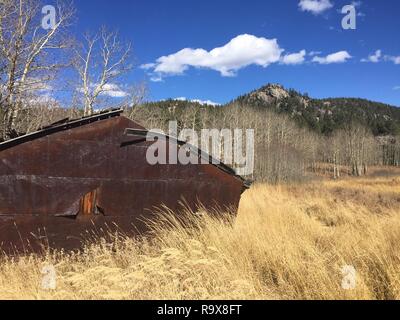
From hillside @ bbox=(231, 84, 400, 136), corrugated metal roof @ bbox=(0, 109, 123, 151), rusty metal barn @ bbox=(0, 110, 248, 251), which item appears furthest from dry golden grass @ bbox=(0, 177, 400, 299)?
hillside @ bbox=(231, 84, 400, 136)

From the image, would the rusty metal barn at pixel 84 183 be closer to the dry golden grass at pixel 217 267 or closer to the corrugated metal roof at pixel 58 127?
the corrugated metal roof at pixel 58 127

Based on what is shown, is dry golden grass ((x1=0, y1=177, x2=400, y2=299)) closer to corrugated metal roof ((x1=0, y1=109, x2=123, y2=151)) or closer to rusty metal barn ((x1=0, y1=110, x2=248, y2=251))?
rusty metal barn ((x1=0, y1=110, x2=248, y2=251))

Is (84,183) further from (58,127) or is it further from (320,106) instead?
(320,106)

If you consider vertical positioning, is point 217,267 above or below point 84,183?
below

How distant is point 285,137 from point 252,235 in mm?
62306

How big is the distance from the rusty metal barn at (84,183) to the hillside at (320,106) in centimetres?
12158

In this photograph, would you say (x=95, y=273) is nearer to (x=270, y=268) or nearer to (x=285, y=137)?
(x=270, y=268)

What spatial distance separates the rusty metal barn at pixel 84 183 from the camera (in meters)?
5.38

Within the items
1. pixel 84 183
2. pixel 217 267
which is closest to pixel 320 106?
pixel 84 183

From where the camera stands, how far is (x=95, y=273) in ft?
A: 15.5

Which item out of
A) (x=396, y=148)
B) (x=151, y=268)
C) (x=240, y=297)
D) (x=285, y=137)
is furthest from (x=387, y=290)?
(x=396, y=148)

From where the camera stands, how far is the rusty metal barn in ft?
17.6

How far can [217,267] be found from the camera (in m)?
4.62

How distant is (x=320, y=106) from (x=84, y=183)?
162 m
